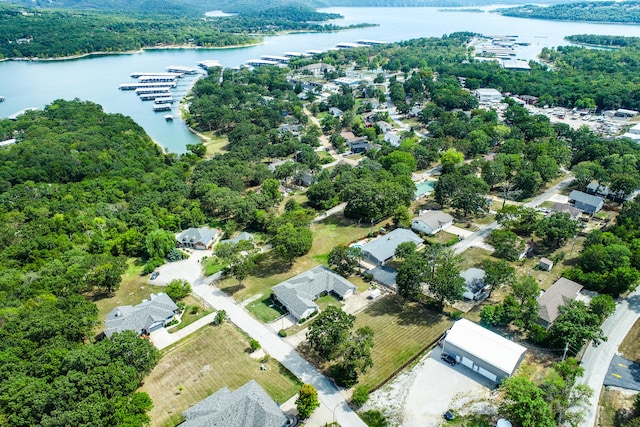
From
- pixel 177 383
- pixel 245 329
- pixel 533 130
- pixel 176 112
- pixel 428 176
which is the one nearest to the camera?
pixel 177 383

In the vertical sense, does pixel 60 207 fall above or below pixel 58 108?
below

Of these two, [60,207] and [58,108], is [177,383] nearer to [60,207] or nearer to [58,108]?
[60,207]

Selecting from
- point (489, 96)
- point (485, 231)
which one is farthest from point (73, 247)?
point (489, 96)

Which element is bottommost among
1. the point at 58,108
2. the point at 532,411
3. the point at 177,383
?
the point at 177,383

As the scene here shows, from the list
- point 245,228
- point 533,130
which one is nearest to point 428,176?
point 533,130

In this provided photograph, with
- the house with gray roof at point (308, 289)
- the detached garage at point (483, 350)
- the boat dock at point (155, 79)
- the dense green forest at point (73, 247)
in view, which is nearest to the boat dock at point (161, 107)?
the dense green forest at point (73, 247)

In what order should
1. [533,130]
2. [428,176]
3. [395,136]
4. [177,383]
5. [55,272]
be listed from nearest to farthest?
Answer: 1. [177,383]
2. [55,272]
3. [428,176]
4. [533,130]
5. [395,136]

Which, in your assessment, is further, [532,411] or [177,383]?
[177,383]
